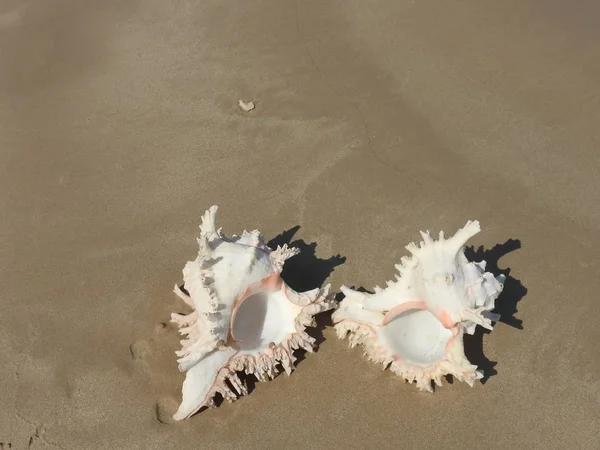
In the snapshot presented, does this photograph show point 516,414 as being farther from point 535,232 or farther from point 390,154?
point 390,154

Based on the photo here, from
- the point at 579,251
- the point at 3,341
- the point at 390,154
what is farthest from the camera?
the point at 390,154

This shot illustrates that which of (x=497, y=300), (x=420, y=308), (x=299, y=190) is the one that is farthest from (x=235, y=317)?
(x=497, y=300)

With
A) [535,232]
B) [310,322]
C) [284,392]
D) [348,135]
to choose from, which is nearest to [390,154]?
[348,135]

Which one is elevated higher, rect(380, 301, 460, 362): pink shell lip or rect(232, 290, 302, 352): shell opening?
rect(380, 301, 460, 362): pink shell lip

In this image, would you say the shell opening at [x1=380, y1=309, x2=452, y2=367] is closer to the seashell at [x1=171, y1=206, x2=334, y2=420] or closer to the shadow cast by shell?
the shadow cast by shell

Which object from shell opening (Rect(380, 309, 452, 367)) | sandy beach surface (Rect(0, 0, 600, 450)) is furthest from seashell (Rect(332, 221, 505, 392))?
sandy beach surface (Rect(0, 0, 600, 450))

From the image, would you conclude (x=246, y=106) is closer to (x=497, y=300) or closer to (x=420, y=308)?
(x=420, y=308)

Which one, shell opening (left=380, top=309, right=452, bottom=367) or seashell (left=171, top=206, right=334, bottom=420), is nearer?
seashell (left=171, top=206, right=334, bottom=420)
